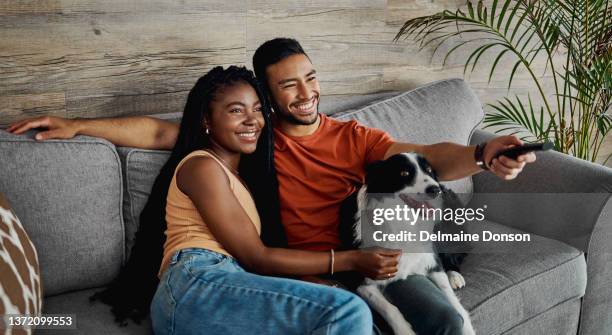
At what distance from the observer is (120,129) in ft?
6.38

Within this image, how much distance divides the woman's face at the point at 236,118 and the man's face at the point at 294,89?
16 centimetres

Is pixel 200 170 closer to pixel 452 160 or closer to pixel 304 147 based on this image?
pixel 304 147

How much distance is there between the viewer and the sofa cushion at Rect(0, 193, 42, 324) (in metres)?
1.38

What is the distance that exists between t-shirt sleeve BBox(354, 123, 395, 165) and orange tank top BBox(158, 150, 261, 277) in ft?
1.49

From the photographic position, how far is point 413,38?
2881mm

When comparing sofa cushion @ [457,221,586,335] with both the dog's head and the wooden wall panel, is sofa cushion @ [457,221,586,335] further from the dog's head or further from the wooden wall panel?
the wooden wall panel

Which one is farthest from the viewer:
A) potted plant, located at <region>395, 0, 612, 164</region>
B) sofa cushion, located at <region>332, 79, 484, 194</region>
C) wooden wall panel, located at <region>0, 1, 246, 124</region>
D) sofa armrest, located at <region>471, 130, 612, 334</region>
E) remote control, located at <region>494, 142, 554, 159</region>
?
potted plant, located at <region>395, 0, 612, 164</region>

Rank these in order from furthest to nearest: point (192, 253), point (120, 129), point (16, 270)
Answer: point (120, 129)
point (192, 253)
point (16, 270)

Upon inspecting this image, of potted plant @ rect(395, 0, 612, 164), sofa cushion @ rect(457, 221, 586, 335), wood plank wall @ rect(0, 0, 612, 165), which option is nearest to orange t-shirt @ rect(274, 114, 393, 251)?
sofa cushion @ rect(457, 221, 586, 335)

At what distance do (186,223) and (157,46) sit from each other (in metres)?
0.84

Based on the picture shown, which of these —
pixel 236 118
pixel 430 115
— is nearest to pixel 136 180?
pixel 236 118

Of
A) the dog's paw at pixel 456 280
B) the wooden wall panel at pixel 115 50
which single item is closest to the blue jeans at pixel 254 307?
the dog's paw at pixel 456 280

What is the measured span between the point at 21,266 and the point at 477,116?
1888 millimetres

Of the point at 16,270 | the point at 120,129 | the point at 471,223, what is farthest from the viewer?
the point at 471,223
